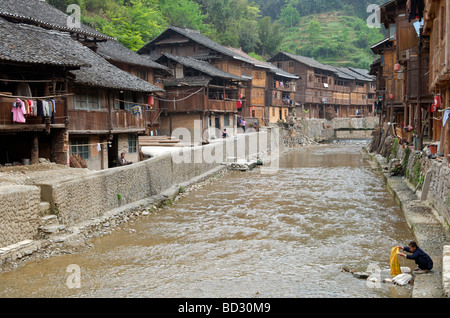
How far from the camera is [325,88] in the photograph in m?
67.7

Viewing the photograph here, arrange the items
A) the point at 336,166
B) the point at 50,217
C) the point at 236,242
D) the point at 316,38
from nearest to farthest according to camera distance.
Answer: the point at 50,217 < the point at 236,242 < the point at 336,166 < the point at 316,38

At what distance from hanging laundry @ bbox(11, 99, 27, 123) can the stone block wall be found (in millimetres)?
3813

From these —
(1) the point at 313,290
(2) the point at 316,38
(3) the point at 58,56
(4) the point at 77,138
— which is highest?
(2) the point at 316,38

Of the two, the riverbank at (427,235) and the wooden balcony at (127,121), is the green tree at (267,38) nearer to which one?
the wooden balcony at (127,121)

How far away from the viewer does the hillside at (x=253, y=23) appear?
44906 mm

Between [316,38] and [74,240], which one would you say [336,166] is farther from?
[316,38]

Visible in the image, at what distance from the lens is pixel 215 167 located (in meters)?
31.4

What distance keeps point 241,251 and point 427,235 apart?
534 centimetres

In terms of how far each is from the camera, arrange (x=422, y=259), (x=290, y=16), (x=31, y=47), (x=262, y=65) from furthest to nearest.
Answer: (x=290, y=16) → (x=262, y=65) → (x=31, y=47) → (x=422, y=259)

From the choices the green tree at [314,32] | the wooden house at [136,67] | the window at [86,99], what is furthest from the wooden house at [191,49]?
the green tree at [314,32]

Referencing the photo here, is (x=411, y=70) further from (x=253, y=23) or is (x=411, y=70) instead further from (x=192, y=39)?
(x=253, y=23)

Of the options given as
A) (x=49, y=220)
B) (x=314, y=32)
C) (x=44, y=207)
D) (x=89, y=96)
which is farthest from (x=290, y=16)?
(x=49, y=220)

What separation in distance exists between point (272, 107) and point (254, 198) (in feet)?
118
